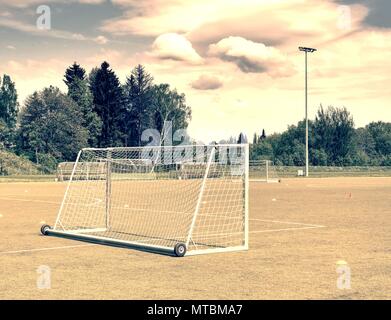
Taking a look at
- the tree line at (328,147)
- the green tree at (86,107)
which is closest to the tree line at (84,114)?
the green tree at (86,107)

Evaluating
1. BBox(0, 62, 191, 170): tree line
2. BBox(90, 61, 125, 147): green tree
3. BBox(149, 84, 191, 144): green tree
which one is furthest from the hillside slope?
BBox(149, 84, 191, 144): green tree

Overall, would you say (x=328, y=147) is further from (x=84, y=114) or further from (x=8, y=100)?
(x=8, y=100)

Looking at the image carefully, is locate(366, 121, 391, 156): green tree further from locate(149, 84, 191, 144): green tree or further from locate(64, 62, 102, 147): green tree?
locate(64, 62, 102, 147): green tree

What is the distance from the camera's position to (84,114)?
9538 cm

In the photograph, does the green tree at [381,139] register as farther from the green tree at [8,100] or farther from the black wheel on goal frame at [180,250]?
the black wheel on goal frame at [180,250]

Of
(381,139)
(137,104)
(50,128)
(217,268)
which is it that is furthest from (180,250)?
(381,139)

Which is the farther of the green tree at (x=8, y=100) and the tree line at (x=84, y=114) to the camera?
the green tree at (x=8, y=100)

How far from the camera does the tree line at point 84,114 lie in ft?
277

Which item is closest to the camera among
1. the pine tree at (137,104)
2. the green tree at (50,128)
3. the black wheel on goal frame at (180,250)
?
the black wheel on goal frame at (180,250)

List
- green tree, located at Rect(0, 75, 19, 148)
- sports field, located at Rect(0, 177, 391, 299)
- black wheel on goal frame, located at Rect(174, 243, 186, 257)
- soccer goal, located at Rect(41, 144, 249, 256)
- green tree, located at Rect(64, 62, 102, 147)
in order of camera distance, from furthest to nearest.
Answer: green tree, located at Rect(0, 75, 19, 148), green tree, located at Rect(64, 62, 102, 147), soccer goal, located at Rect(41, 144, 249, 256), black wheel on goal frame, located at Rect(174, 243, 186, 257), sports field, located at Rect(0, 177, 391, 299)

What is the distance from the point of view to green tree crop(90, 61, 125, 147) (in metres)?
101

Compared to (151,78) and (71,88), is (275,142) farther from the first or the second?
(71,88)

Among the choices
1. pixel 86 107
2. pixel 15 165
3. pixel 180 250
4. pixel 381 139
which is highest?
pixel 86 107

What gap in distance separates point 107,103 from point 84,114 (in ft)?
24.5
